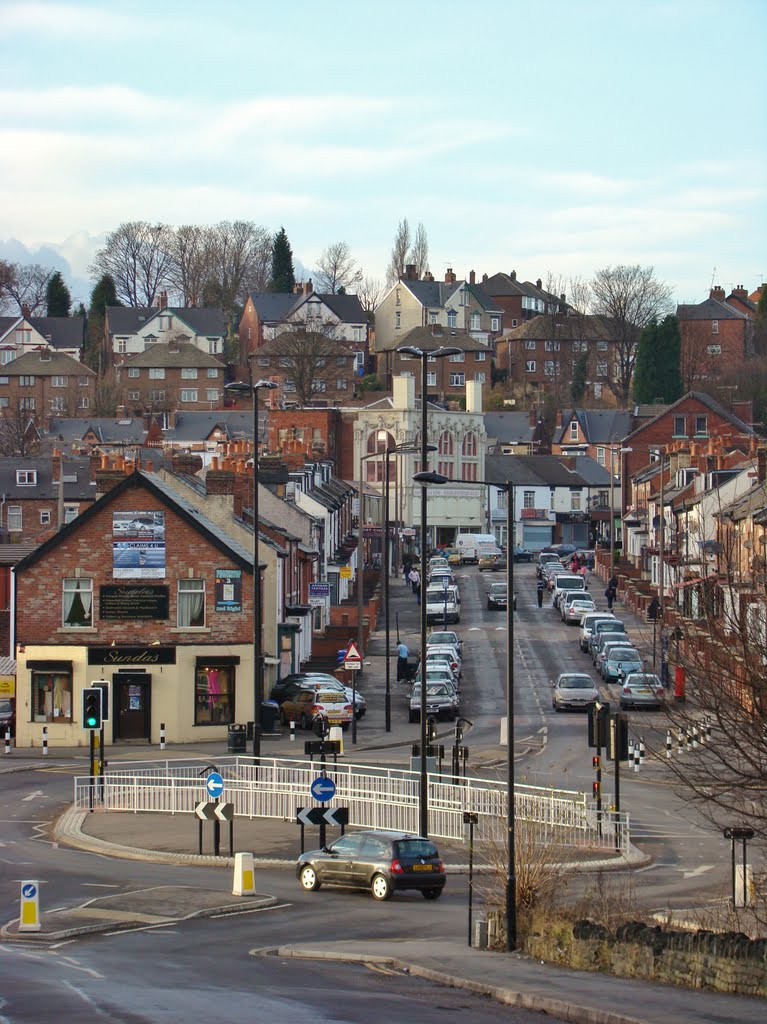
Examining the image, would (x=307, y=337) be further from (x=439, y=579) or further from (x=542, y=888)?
(x=542, y=888)

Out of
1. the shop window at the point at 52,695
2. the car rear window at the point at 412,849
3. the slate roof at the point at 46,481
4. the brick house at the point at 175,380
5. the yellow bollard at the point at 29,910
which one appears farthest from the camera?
the brick house at the point at 175,380

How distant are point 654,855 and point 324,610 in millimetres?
41615

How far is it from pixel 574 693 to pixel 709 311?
11422 cm

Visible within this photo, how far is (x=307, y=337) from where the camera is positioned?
151 m

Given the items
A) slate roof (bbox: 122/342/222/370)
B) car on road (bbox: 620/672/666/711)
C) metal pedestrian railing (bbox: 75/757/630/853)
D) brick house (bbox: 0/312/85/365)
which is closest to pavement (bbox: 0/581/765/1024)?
metal pedestrian railing (bbox: 75/757/630/853)

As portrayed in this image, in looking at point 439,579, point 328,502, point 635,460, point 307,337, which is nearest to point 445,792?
point 328,502

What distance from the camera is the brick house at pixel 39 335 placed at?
170875mm

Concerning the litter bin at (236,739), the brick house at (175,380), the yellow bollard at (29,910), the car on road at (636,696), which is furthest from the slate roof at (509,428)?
the yellow bollard at (29,910)

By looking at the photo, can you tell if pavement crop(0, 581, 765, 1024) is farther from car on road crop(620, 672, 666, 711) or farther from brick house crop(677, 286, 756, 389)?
brick house crop(677, 286, 756, 389)

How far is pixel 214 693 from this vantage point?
175 ft

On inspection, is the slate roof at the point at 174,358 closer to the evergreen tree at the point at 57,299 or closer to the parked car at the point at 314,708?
the evergreen tree at the point at 57,299

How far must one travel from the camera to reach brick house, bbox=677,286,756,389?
157 metres

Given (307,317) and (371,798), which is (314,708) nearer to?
(371,798)

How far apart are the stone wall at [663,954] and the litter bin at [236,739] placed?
25765 mm
